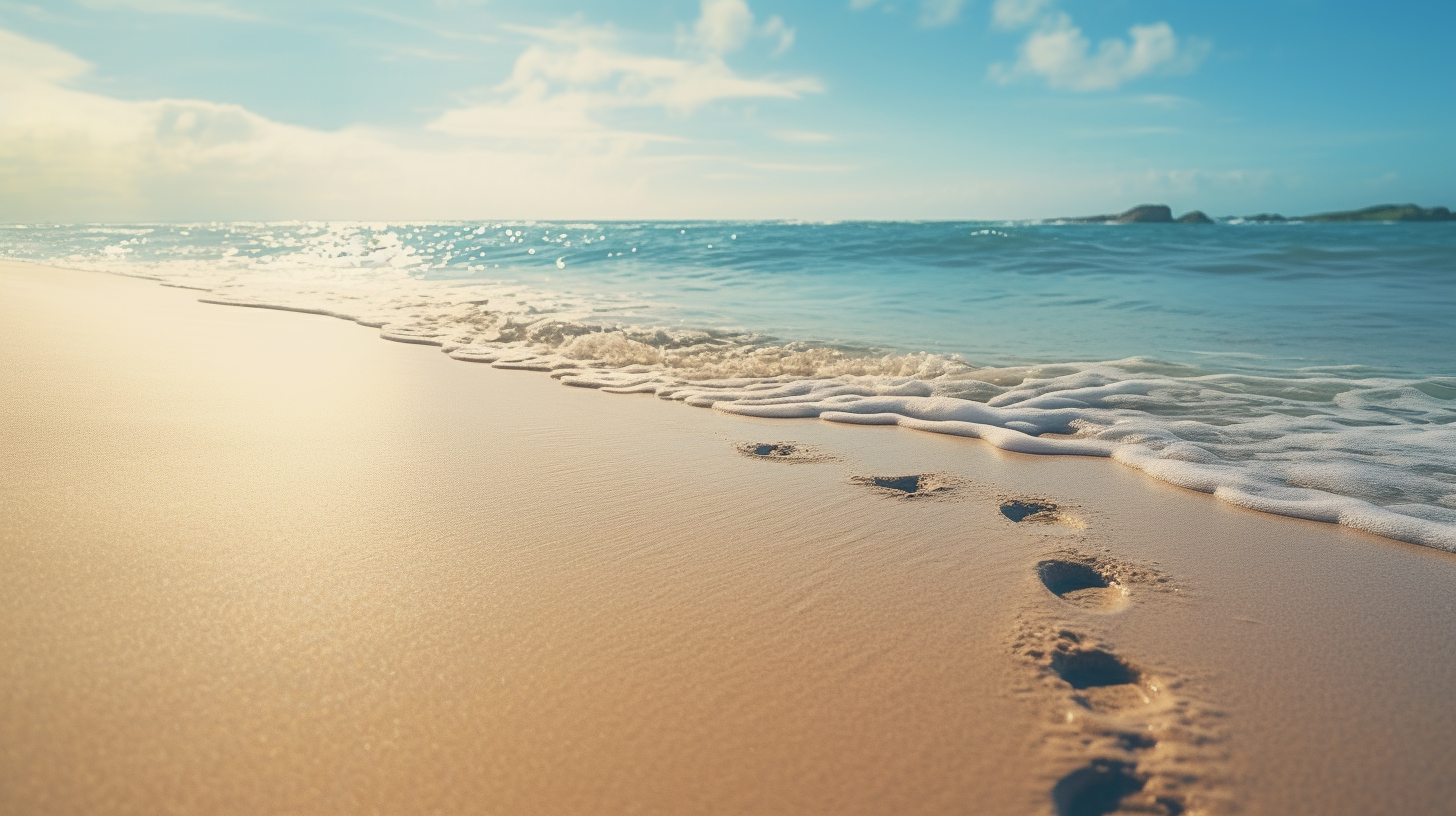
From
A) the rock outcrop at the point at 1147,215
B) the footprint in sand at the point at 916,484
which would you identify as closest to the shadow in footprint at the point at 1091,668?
the footprint in sand at the point at 916,484

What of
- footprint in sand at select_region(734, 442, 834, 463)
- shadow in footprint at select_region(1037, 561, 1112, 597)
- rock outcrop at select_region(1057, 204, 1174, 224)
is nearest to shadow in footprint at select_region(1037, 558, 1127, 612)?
shadow in footprint at select_region(1037, 561, 1112, 597)

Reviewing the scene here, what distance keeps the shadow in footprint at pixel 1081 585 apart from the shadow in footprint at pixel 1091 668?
262mm

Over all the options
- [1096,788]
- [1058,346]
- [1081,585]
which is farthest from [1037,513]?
[1058,346]

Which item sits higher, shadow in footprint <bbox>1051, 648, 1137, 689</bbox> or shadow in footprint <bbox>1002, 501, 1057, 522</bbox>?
shadow in footprint <bbox>1002, 501, 1057, 522</bbox>

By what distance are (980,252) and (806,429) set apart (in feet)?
49.6

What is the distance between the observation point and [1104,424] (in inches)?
153

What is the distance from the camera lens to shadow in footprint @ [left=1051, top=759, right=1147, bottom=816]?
1.33 m

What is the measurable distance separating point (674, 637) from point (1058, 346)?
18.9ft

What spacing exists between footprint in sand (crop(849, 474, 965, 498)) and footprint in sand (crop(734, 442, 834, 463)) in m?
0.33

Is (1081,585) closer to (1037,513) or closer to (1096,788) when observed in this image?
(1037,513)

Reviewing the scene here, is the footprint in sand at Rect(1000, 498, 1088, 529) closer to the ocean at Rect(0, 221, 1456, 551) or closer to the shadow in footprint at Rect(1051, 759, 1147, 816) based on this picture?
the ocean at Rect(0, 221, 1456, 551)

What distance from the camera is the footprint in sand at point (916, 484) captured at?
2932mm

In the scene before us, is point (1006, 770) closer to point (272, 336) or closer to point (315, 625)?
point (315, 625)

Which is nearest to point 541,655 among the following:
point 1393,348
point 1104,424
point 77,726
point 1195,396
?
point 77,726
